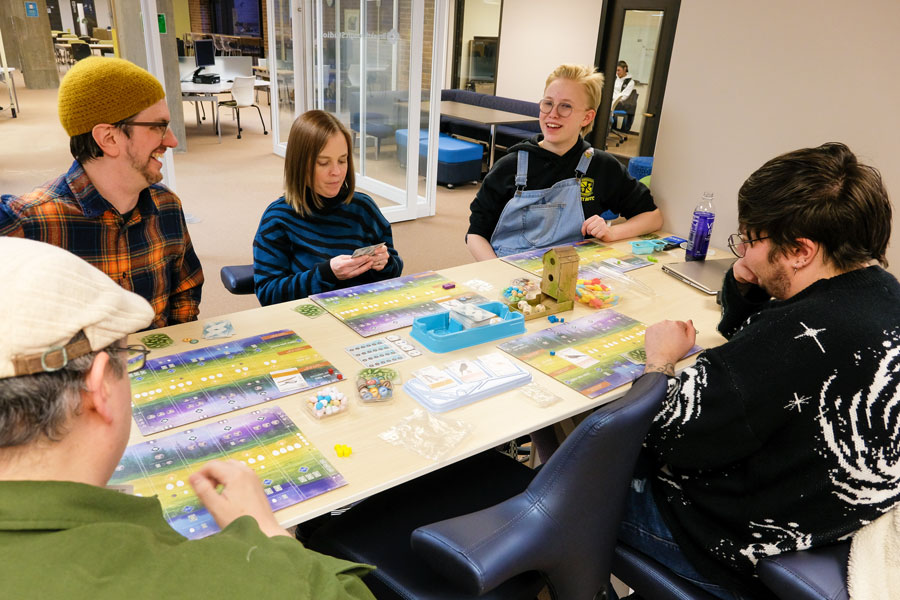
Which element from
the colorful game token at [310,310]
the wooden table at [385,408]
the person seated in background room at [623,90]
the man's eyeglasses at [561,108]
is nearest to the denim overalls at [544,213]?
the man's eyeglasses at [561,108]

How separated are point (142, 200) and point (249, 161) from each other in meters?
6.59

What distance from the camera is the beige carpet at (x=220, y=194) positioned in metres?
4.91

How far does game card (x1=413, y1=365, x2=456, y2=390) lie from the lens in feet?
5.53

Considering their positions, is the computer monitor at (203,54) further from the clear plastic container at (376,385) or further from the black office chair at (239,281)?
the clear plastic container at (376,385)

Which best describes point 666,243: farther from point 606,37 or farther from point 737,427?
point 606,37

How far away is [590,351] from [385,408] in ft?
2.31

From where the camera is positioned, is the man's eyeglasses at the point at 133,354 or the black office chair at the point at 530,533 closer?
the man's eyeglasses at the point at 133,354

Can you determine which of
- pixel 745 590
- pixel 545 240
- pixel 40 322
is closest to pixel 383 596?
pixel 745 590

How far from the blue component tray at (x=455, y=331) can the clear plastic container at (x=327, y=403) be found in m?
0.39

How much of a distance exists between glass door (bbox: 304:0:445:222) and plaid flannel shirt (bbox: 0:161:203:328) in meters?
3.89

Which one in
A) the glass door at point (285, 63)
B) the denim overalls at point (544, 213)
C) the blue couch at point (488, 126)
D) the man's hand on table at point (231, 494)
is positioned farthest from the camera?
the blue couch at point (488, 126)

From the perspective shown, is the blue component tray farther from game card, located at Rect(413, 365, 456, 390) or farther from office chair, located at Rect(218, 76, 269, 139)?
office chair, located at Rect(218, 76, 269, 139)

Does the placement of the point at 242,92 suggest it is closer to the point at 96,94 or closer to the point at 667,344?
the point at 96,94

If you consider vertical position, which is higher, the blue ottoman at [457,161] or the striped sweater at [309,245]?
the striped sweater at [309,245]
